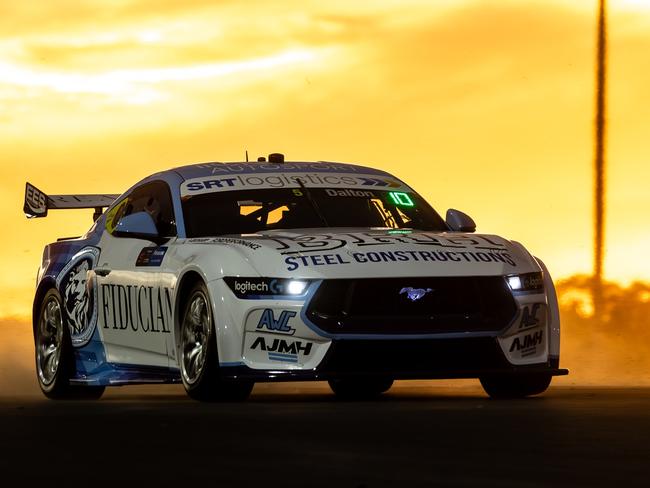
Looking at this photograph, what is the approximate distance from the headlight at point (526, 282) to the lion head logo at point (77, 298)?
11.1 ft

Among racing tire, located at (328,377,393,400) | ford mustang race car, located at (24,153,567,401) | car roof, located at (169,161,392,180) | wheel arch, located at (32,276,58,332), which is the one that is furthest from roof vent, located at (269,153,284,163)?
wheel arch, located at (32,276,58,332)

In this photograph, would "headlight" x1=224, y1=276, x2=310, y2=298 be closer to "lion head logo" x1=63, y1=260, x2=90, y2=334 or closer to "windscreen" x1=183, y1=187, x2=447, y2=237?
"windscreen" x1=183, y1=187, x2=447, y2=237

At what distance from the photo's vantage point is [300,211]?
41.4ft

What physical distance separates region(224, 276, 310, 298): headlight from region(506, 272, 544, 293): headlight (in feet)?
4.09

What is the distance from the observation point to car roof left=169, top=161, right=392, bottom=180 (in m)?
13.1

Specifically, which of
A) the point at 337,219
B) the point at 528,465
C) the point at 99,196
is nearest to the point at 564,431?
the point at 528,465

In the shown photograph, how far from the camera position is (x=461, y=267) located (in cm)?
1122

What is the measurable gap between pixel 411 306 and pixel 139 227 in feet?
6.82

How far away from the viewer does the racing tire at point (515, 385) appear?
11.9 metres

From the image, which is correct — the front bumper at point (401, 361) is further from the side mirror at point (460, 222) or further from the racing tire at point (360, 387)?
the racing tire at point (360, 387)

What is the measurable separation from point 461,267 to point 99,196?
4.88 meters

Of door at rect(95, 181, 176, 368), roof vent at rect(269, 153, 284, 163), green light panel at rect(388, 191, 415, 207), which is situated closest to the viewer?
door at rect(95, 181, 176, 368)

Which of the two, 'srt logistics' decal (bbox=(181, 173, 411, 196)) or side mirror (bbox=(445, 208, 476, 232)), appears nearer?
side mirror (bbox=(445, 208, 476, 232))

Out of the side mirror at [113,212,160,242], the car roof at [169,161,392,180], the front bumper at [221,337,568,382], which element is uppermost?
the car roof at [169,161,392,180]
